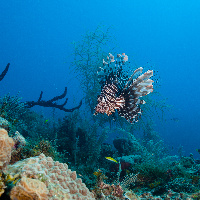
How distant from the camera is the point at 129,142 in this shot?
9.12m

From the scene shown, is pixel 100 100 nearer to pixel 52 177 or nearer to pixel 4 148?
pixel 52 177

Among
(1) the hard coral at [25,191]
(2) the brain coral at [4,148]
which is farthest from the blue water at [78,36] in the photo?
(1) the hard coral at [25,191]

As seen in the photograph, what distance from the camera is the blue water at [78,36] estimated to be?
94250mm

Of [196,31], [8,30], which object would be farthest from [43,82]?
[196,31]

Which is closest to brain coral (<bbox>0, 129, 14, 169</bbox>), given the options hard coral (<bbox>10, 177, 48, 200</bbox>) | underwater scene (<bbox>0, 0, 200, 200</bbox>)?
underwater scene (<bbox>0, 0, 200, 200</bbox>)

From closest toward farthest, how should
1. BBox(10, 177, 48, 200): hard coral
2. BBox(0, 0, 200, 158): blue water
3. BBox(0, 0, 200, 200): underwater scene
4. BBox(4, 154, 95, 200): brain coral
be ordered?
1. BBox(10, 177, 48, 200): hard coral
2. BBox(4, 154, 95, 200): brain coral
3. BBox(0, 0, 200, 200): underwater scene
4. BBox(0, 0, 200, 158): blue water

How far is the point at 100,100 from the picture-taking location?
173 inches

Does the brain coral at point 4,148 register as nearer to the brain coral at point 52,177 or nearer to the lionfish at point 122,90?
the brain coral at point 52,177

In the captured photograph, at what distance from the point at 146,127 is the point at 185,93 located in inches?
3050

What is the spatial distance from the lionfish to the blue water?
83865 millimetres

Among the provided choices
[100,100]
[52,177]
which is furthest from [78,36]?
[52,177]

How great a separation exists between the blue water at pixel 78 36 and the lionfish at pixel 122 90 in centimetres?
8386

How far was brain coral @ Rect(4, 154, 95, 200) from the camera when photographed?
2455 millimetres

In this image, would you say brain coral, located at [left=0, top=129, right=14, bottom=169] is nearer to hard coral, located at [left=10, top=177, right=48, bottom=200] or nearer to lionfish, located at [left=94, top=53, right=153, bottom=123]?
hard coral, located at [left=10, top=177, right=48, bottom=200]
